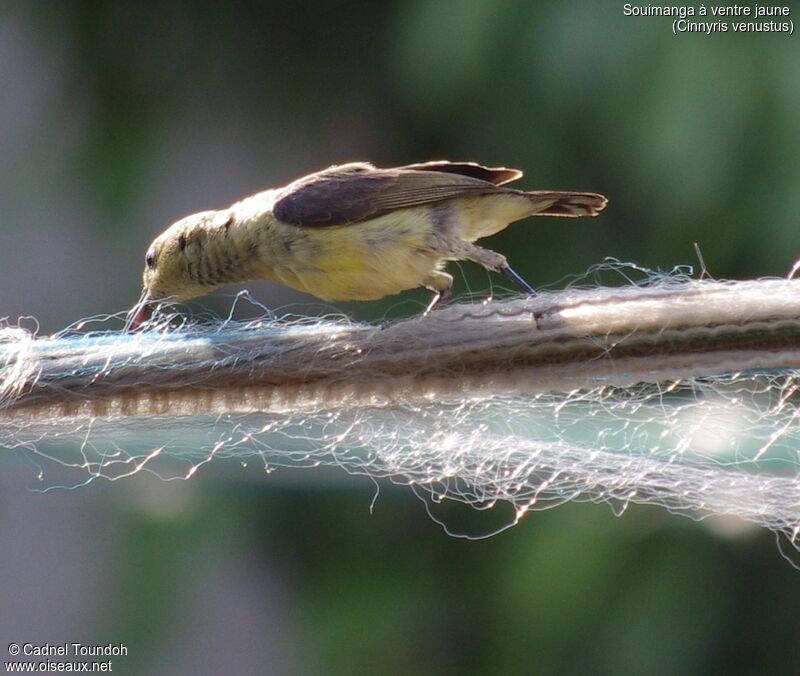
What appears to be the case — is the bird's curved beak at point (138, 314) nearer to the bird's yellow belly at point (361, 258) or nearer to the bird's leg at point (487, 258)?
the bird's yellow belly at point (361, 258)

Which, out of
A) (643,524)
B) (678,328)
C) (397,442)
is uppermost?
(678,328)

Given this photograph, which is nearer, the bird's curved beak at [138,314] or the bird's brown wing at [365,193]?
the bird's brown wing at [365,193]

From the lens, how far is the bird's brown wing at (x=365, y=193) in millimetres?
3301

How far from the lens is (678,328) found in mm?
1792

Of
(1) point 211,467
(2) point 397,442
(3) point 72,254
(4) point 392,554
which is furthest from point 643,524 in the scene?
(3) point 72,254

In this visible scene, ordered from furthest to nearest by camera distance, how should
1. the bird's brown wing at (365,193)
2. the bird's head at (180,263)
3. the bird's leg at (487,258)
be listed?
1. the bird's head at (180,263)
2. the bird's brown wing at (365,193)
3. the bird's leg at (487,258)

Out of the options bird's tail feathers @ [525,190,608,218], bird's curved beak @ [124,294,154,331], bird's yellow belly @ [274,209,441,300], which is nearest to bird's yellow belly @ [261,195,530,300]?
bird's yellow belly @ [274,209,441,300]

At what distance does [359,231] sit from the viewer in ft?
10.8

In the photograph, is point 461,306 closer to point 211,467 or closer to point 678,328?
point 678,328

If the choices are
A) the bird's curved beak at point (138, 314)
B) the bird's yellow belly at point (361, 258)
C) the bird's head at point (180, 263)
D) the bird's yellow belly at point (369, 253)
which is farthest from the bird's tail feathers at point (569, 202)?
the bird's curved beak at point (138, 314)

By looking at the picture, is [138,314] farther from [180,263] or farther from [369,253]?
[369,253]

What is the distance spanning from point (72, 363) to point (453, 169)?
1.67 metres

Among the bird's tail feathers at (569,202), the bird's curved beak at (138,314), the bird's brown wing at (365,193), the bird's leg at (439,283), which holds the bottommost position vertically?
the bird's curved beak at (138,314)

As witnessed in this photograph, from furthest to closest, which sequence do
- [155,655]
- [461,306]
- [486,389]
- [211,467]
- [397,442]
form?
1. [155,655]
2. [211,467]
3. [397,442]
4. [461,306]
5. [486,389]
